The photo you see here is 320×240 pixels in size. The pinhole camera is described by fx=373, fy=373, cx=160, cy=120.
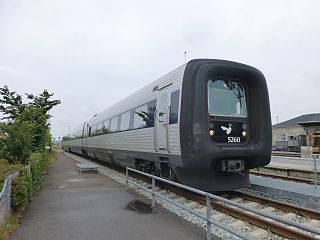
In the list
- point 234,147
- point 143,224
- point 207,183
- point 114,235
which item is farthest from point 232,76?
point 114,235

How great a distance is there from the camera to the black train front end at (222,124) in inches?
351

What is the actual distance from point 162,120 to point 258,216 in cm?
389

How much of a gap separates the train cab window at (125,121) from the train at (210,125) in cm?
359

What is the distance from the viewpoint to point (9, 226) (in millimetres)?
6734

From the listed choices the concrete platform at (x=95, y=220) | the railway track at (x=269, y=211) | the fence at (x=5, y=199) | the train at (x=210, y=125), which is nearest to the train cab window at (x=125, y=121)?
the train at (x=210, y=125)

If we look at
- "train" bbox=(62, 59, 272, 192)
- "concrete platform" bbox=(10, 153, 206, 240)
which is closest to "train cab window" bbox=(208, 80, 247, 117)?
"train" bbox=(62, 59, 272, 192)

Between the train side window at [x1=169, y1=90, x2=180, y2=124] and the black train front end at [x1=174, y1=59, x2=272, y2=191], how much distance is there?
0.34 metres

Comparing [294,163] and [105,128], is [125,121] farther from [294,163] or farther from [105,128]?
[294,163]

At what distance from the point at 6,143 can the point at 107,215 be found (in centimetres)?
514

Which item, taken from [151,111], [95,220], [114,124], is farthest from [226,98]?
[114,124]

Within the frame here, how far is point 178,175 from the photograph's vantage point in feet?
31.1

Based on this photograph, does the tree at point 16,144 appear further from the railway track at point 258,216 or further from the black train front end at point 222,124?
the black train front end at point 222,124

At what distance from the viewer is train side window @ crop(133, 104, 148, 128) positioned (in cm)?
1217

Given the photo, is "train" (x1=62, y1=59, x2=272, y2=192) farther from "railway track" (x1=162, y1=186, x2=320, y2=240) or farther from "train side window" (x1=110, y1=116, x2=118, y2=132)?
"train side window" (x1=110, y1=116, x2=118, y2=132)
